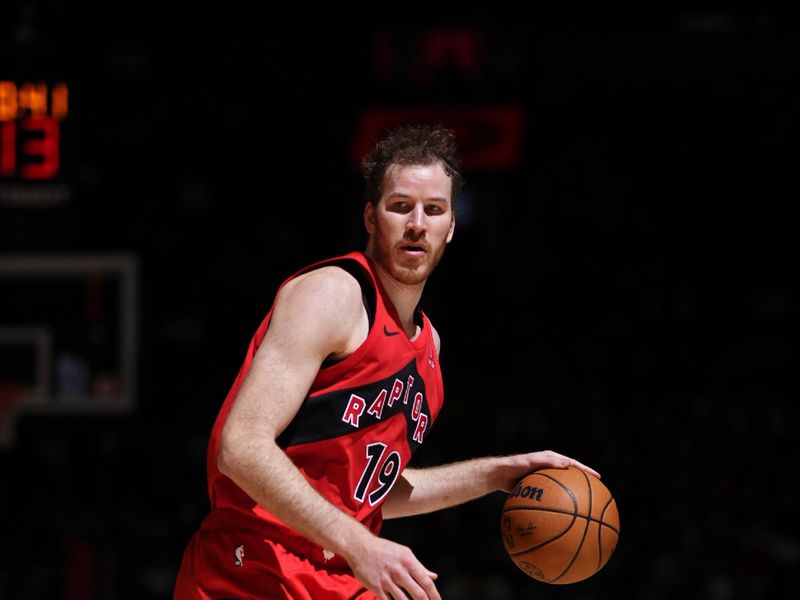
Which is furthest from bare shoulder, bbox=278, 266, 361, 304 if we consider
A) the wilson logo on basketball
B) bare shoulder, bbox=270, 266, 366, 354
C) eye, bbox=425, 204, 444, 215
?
the wilson logo on basketball

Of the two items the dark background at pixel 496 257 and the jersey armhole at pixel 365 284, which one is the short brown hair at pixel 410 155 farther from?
the dark background at pixel 496 257

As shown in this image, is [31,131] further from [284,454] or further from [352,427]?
[284,454]

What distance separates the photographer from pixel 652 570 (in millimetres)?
8383

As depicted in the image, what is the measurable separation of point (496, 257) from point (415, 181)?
6.86 m

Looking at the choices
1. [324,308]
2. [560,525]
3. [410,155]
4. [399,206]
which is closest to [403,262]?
[399,206]

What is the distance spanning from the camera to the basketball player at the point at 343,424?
2605 mm

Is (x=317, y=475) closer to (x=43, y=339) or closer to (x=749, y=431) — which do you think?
(x=43, y=339)

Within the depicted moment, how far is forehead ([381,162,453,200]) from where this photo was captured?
3143 mm

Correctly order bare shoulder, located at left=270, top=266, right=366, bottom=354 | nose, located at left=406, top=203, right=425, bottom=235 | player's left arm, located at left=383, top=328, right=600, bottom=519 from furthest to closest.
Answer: player's left arm, located at left=383, top=328, right=600, bottom=519 < nose, located at left=406, top=203, right=425, bottom=235 < bare shoulder, located at left=270, top=266, right=366, bottom=354

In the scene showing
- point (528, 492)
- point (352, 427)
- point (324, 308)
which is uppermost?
point (324, 308)

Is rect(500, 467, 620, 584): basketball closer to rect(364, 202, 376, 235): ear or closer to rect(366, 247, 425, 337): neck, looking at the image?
rect(366, 247, 425, 337): neck

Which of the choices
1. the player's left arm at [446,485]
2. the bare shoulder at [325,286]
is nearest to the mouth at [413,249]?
the bare shoulder at [325,286]

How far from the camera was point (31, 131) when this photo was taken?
6582 millimetres

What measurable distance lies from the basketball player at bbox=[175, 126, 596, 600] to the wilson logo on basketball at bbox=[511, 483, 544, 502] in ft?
0.26
